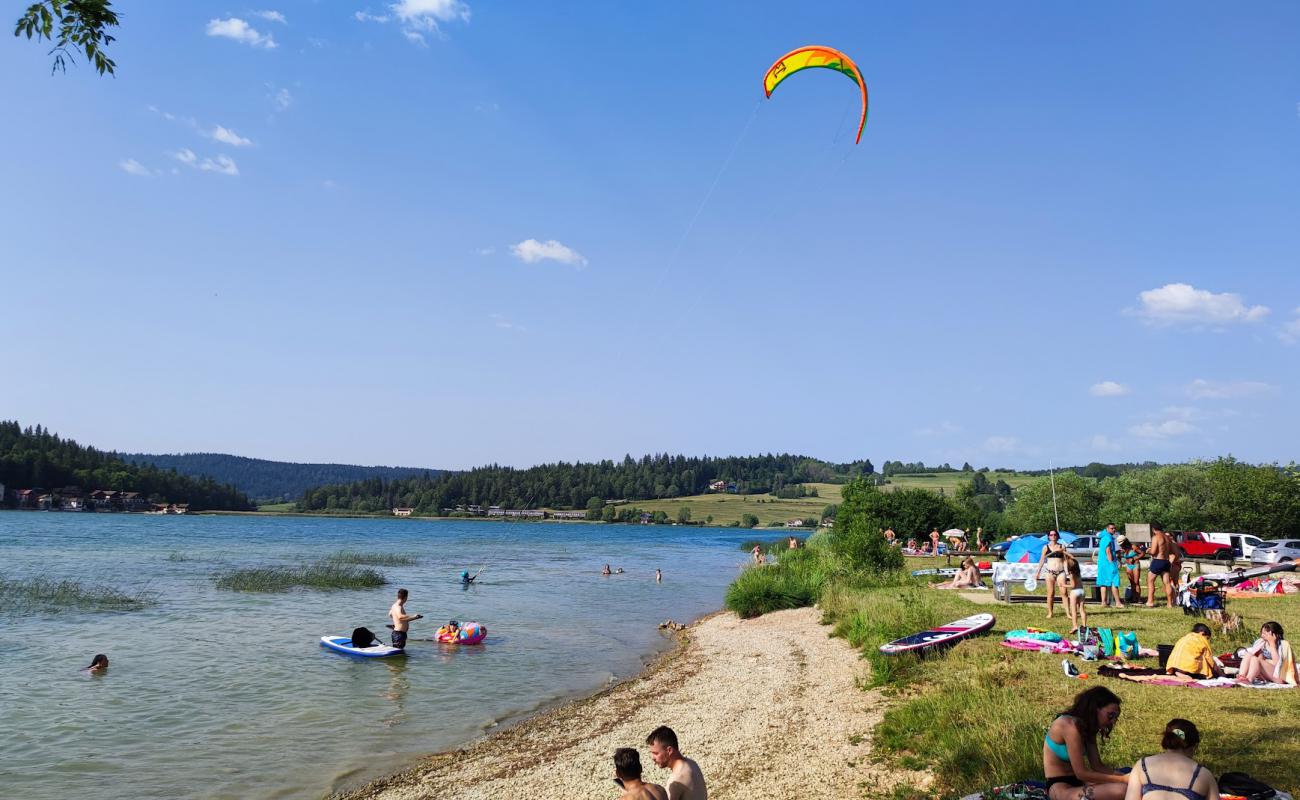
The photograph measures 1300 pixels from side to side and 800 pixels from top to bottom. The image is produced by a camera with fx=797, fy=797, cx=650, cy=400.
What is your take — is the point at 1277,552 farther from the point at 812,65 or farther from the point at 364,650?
the point at 364,650

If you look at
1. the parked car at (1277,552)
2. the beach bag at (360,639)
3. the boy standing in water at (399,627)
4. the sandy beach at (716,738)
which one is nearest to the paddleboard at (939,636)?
the sandy beach at (716,738)

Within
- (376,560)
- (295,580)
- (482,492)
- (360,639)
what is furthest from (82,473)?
(360,639)

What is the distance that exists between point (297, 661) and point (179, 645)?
4.14 metres

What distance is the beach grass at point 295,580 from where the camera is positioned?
108 feet

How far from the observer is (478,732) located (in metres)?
13.3

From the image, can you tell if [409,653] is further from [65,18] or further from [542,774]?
[65,18]

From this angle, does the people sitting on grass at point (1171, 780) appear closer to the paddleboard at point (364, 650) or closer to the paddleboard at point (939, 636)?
the paddleboard at point (939, 636)

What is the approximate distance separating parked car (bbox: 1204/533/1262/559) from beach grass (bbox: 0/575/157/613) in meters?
44.1

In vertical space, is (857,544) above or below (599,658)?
above

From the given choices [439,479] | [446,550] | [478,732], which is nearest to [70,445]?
[439,479]

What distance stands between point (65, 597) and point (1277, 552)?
45.7 m

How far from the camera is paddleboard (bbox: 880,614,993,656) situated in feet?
43.3

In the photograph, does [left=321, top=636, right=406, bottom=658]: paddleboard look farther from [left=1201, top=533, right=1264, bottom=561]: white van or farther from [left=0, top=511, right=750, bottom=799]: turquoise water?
[left=1201, top=533, right=1264, bottom=561]: white van

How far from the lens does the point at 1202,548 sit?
36969 millimetres
